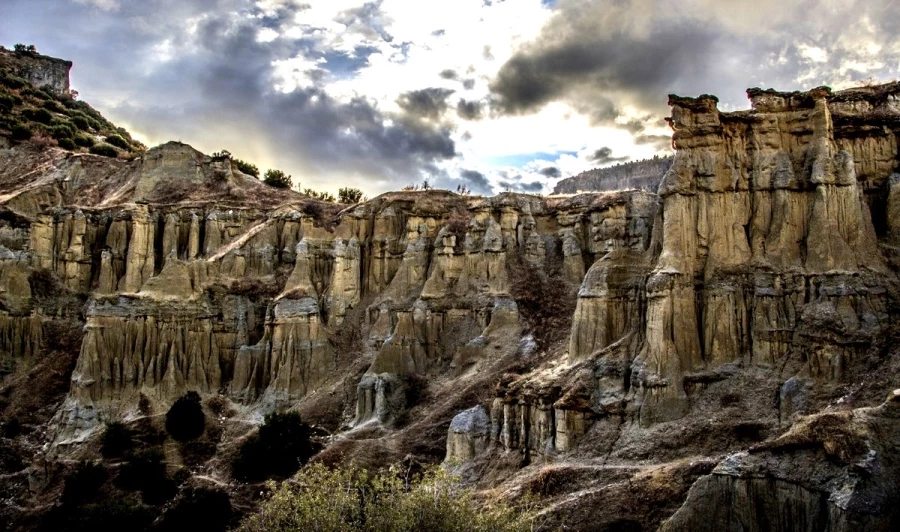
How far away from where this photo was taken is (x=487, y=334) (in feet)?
140

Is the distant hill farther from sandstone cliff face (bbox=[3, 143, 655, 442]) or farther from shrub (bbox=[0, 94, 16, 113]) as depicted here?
shrub (bbox=[0, 94, 16, 113])

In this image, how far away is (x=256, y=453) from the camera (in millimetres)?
38594

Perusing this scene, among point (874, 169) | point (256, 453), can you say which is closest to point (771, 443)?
point (874, 169)

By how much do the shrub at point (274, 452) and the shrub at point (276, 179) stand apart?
30.7m

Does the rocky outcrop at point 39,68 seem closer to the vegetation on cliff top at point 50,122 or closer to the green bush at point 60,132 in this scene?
the vegetation on cliff top at point 50,122

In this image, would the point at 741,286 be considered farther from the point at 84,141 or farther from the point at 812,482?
the point at 84,141

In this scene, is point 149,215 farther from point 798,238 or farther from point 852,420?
point 852,420

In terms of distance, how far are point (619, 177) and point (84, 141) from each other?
192 ft

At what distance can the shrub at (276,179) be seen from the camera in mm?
65875

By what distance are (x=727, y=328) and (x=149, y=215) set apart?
4339 centimetres

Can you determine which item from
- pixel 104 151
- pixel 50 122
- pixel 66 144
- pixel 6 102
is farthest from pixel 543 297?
pixel 6 102

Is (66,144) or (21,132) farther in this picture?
(66,144)

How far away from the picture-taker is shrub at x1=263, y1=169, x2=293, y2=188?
6588 cm

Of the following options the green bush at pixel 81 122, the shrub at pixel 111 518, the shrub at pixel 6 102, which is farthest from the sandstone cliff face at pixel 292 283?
the green bush at pixel 81 122
